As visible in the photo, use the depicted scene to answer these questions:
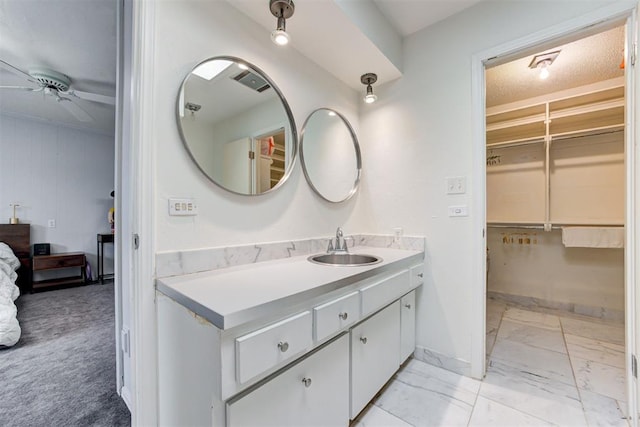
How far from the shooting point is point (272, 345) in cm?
80

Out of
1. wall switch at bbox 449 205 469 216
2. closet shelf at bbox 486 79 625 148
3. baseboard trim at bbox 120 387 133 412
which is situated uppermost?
closet shelf at bbox 486 79 625 148

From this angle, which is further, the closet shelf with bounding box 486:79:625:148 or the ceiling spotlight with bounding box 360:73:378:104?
the closet shelf with bounding box 486:79:625:148

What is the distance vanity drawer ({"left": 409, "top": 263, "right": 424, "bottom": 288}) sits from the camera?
167cm

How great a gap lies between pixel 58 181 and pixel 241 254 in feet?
14.7

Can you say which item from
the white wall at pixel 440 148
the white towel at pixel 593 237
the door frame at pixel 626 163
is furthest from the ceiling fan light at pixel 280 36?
the white towel at pixel 593 237

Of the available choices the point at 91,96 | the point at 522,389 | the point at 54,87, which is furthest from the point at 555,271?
the point at 54,87

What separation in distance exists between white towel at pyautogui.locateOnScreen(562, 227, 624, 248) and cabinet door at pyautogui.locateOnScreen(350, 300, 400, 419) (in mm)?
2216

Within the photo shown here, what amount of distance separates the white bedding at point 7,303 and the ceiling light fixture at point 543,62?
4.60 metres

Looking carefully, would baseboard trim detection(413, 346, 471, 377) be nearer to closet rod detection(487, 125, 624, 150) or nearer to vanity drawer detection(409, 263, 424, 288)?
vanity drawer detection(409, 263, 424, 288)

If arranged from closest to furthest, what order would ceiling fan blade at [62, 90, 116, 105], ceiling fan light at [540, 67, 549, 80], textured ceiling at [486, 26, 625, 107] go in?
textured ceiling at [486, 26, 625, 107], ceiling fan light at [540, 67, 549, 80], ceiling fan blade at [62, 90, 116, 105]

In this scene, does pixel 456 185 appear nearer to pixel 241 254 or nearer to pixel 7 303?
pixel 241 254

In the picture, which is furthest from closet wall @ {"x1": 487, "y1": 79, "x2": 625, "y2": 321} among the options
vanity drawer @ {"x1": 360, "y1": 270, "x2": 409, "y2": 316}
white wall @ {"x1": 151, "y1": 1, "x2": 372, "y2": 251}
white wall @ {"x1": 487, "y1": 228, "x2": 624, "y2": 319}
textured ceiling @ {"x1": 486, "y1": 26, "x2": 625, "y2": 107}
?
white wall @ {"x1": 151, "y1": 1, "x2": 372, "y2": 251}

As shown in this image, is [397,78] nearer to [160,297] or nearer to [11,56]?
[160,297]

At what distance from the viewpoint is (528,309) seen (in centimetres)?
287
